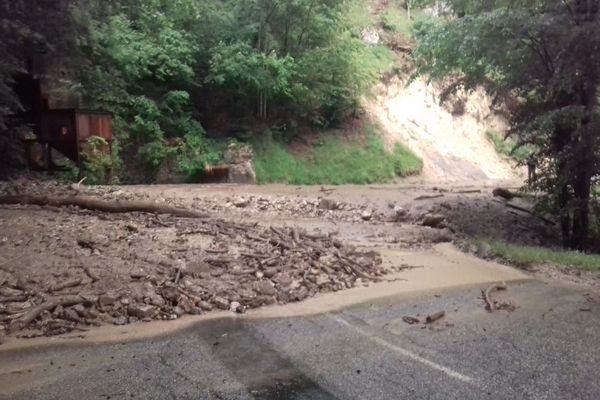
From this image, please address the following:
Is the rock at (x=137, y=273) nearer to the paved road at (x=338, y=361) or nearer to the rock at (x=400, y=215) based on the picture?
the paved road at (x=338, y=361)

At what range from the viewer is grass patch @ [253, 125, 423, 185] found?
21.0m

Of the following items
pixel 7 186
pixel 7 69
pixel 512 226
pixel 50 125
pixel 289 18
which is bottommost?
pixel 512 226

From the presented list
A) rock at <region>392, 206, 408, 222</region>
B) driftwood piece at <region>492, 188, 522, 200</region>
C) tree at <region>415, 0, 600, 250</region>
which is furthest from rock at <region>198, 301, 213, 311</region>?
driftwood piece at <region>492, 188, 522, 200</region>

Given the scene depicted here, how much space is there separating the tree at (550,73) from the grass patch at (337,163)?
8.50 meters

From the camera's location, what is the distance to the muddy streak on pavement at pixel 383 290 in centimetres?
522

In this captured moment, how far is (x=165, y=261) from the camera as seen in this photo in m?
6.79

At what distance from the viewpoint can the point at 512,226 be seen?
14.0 m

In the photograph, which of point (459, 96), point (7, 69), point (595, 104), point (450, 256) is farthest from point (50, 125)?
point (459, 96)

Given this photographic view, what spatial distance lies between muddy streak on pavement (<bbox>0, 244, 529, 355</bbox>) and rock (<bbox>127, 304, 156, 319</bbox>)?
0.12 m

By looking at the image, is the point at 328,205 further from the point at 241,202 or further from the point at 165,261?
the point at 165,261

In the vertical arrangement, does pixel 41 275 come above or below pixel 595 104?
below

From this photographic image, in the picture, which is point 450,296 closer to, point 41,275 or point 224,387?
point 224,387

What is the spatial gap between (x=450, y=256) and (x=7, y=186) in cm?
836

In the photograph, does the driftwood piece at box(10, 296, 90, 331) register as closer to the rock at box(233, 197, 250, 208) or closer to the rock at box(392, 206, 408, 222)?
the rock at box(233, 197, 250, 208)
